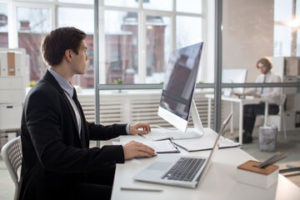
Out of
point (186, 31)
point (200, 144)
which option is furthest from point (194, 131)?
point (186, 31)

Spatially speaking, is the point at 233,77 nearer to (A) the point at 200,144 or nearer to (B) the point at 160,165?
(A) the point at 200,144

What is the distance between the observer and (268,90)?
300 centimetres

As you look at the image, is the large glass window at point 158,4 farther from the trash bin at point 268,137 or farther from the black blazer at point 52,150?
the black blazer at point 52,150

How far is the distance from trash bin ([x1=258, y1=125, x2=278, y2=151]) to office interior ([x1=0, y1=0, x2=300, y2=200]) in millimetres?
41

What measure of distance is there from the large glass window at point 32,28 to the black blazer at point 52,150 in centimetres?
356

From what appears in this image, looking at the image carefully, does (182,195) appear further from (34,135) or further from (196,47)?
(196,47)

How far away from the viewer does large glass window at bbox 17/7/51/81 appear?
4445mm

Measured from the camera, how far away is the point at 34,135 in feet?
3.39

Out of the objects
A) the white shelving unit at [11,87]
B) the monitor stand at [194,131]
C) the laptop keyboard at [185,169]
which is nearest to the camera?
the laptop keyboard at [185,169]

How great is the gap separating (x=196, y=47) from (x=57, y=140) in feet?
2.64

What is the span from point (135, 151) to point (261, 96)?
232 centimetres

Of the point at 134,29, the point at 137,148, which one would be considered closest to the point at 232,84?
the point at 137,148

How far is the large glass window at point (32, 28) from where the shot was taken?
4.45m

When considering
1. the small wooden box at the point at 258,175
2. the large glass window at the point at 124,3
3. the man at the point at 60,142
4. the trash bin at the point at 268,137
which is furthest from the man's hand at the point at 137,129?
the large glass window at the point at 124,3
